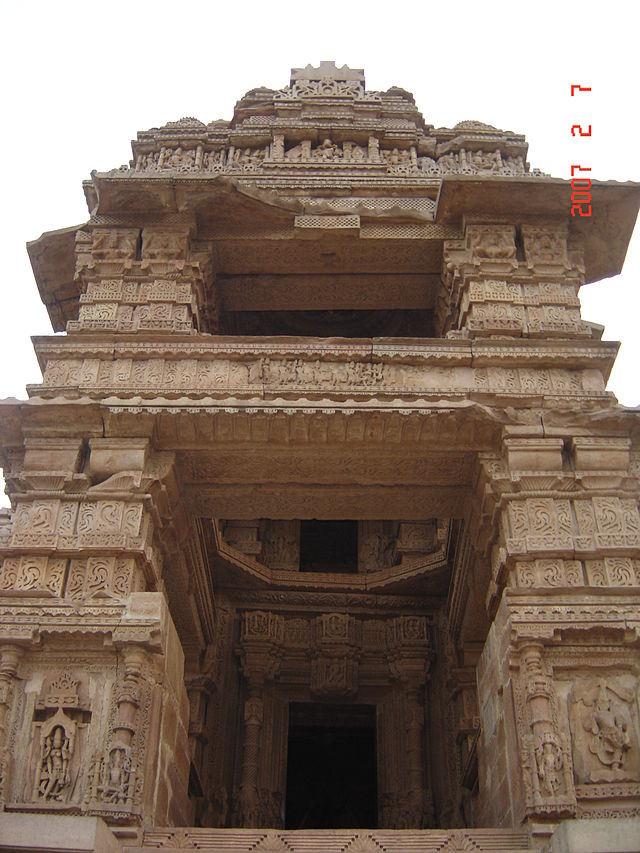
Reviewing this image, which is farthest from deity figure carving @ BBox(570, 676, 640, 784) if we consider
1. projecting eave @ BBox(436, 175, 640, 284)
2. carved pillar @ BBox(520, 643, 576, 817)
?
projecting eave @ BBox(436, 175, 640, 284)

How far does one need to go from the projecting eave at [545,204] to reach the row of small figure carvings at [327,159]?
1494mm

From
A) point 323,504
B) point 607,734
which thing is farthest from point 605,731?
point 323,504

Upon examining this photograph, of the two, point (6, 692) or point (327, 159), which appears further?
point (327, 159)

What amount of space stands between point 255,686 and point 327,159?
6.66m

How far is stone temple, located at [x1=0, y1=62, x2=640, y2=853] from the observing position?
658 centimetres

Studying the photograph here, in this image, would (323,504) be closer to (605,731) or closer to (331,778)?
(605,731)

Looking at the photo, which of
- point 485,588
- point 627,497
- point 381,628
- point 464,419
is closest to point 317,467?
point 464,419

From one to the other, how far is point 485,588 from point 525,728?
2493mm

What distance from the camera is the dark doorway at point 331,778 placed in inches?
503

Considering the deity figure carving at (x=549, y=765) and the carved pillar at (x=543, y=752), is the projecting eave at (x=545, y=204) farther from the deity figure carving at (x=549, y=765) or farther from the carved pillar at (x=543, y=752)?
the deity figure carving at (x=549, y=765)

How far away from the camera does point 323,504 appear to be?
881 cm

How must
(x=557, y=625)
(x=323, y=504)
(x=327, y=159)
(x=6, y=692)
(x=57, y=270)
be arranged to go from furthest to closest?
(x=327, y=159) → (x=57, y=270) → (x=323, y=504) → (x=557, y=625) → (x=6, y=692)

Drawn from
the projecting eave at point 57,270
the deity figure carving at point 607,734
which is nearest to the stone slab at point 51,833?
the deity figure carving at point 607,734
